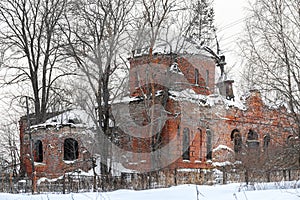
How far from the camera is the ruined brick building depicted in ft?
95.8

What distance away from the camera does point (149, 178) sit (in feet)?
74.5

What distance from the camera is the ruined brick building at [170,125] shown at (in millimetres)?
29203

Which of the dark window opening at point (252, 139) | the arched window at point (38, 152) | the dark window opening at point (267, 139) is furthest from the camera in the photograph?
the dark window opening at point (252, 139)

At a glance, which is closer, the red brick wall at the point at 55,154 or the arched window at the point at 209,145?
the red brick wall at the point at 55,154

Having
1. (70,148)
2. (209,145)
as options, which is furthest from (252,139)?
(70,148)

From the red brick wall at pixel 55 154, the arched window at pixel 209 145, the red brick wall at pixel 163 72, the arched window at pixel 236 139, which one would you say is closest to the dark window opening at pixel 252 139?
the arched window at pixel 236 139

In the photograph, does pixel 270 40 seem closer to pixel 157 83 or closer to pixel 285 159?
pixel 285 159

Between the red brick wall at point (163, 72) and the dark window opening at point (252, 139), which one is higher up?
the red brick wall at point (163, 72)

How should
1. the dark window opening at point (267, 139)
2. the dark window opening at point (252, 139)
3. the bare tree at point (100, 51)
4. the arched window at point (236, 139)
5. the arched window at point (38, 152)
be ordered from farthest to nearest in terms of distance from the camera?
the dark window opening at point (252, 139), the dark window opening at point (267, 139), the arched window at point (236, 139), the arched window at point (38, 152), the bare tree at point (100, 51)

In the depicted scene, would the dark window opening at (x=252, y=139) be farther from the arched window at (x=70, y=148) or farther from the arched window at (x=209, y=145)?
the arched window at (x=70, y=148)

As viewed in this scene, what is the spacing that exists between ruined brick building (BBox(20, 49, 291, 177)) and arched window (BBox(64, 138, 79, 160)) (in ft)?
0.14

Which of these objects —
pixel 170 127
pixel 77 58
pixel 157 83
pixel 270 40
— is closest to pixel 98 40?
pixel 77 58

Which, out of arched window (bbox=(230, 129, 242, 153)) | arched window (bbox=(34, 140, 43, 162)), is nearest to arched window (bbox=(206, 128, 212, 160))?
arched window (bbox=(230, 129, 242, 153))

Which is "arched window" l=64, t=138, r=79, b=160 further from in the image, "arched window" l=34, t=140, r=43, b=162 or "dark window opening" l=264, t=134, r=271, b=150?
"dark window opening" l=264, t=134, r=271, b=150
